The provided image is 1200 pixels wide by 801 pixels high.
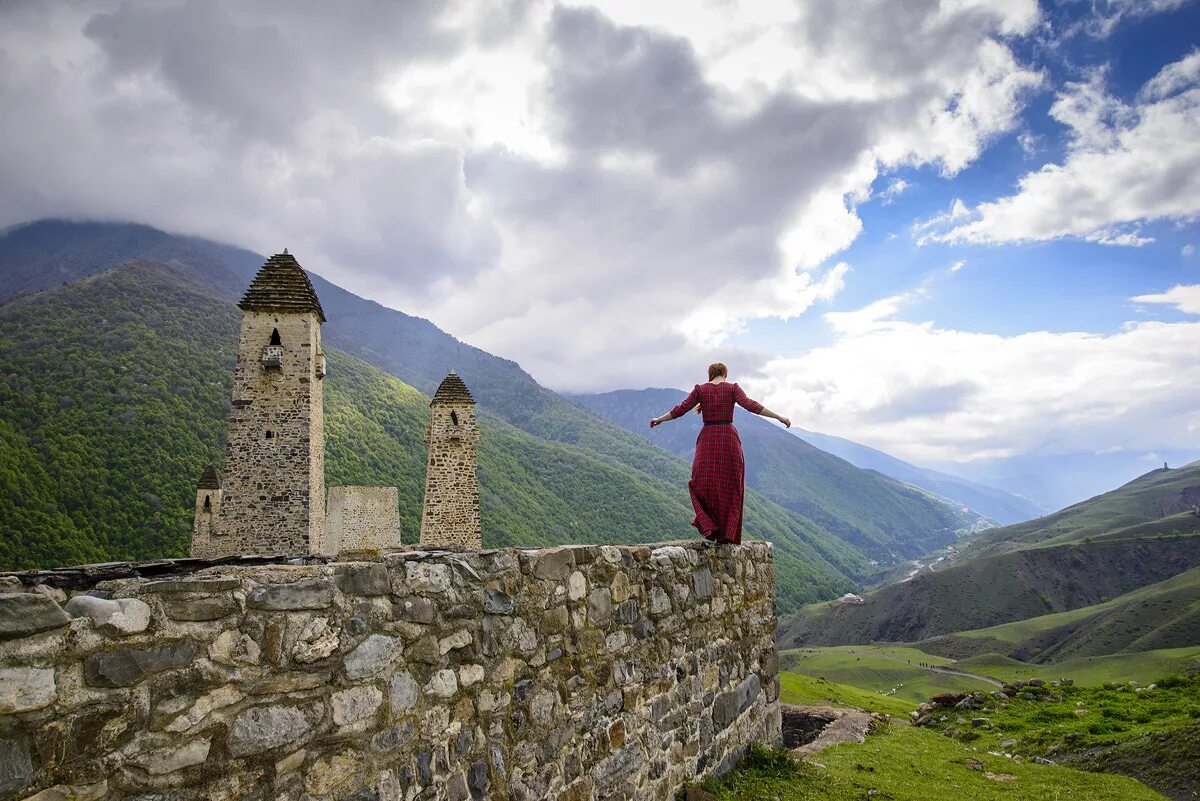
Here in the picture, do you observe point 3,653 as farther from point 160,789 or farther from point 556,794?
point 556,794

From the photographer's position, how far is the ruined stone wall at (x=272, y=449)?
63.7 ft

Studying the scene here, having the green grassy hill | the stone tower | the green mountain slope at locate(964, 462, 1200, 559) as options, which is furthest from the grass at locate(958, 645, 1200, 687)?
the green mountain slope at locate(964, 462, 1200, 559)

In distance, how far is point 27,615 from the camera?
239cm

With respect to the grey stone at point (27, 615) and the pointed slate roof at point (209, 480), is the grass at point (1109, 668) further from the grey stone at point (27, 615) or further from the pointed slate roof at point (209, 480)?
the pointed slate roof at point (209, 480)

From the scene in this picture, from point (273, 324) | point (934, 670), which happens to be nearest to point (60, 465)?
point (273, 324)

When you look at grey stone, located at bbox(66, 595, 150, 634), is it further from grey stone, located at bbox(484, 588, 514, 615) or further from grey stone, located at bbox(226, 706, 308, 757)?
grey stone, located at bbox(484, 588, 514, 615)

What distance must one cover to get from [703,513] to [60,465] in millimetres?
51540

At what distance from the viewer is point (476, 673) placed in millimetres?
4168

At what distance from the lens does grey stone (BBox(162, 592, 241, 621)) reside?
2.82m

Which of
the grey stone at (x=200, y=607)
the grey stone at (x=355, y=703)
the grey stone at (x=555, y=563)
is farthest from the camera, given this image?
the grey stone at (x=555, y=563)

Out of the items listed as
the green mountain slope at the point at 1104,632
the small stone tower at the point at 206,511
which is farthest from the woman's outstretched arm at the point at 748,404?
the green mountain slope at the point at 1104,632

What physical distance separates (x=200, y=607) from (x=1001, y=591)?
11051 centimetres

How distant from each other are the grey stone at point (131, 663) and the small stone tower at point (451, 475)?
821 inches

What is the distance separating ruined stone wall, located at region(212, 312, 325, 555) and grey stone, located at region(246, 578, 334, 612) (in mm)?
18220
